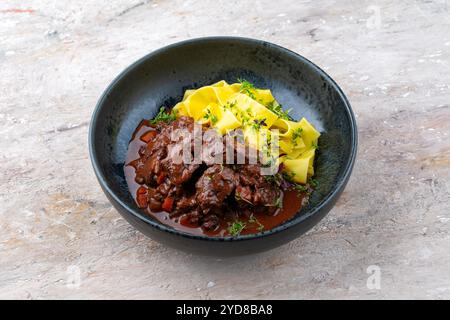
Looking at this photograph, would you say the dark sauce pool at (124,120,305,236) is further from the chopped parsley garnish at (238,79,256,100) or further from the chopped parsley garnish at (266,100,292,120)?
the chopped parsley garnish at (238,79,256,100)

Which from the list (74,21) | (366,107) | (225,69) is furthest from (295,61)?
(74,21)

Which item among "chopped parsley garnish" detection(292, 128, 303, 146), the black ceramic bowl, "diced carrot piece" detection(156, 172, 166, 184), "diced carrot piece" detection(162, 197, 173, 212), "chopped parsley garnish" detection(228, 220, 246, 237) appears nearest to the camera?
the black ceramic bowl

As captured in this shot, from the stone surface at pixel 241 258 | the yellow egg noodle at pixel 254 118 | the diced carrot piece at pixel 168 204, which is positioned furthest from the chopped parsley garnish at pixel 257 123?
the stone surface at pixel 241 258

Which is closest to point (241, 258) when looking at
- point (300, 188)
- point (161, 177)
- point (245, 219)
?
point (245, 219)

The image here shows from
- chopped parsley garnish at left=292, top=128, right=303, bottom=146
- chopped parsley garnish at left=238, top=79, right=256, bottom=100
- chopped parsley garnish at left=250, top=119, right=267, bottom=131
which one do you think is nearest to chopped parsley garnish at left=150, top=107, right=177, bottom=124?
chopped parsley garnish at left=238, top=79, right=256, bottom=100

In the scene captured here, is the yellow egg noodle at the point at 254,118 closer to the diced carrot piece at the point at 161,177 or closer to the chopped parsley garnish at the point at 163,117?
the chopped parsley garnish at the point at 163,117

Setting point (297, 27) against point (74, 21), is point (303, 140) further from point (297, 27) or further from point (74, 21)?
point (74, 21)

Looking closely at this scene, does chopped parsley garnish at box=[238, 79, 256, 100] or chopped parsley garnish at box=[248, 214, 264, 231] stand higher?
chopped parsley garnish at box=[238, 79, 256, 100]
